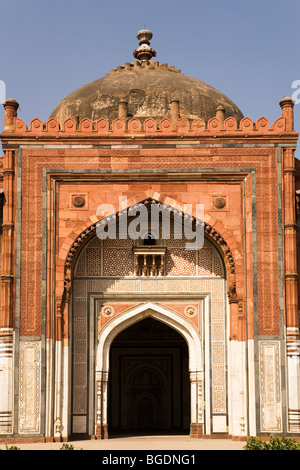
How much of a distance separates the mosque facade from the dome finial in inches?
175

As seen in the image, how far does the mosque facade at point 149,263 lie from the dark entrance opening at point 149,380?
10.2 ft

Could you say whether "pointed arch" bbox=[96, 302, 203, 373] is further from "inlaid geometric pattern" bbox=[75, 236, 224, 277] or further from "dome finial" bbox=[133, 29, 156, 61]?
"dome finial" bbox=[133, 29, 156, 61]

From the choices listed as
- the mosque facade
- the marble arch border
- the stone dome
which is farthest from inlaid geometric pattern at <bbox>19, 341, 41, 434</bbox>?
the stone dome

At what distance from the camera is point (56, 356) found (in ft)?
44.3

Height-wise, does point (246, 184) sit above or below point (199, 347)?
above

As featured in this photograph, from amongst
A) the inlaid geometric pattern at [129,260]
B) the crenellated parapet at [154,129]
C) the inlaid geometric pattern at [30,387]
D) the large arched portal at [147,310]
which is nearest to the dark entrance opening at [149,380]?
the large arched portal at [147,310]

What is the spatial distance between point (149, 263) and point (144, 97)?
140 inches

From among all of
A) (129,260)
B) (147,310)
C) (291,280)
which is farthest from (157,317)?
(291,280)

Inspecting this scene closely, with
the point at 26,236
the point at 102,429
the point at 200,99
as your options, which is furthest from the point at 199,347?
the point at 200,99

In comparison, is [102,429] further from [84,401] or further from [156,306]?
[156,306]

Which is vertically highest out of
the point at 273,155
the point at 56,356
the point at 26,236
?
the point at 273,155

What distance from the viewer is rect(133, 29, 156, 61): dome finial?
18.4m

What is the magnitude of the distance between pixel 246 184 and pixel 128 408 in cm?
528

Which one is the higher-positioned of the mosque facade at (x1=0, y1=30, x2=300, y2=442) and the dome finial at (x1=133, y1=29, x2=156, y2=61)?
the dome finial at (x1=133, y1=29, x2=156, y2=61)
